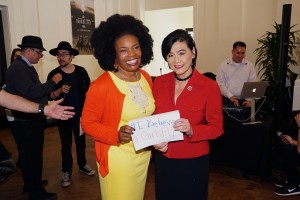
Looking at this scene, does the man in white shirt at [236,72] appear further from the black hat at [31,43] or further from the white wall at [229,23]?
the black hat at [31,43]

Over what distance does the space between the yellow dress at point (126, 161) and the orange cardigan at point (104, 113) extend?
0.04m

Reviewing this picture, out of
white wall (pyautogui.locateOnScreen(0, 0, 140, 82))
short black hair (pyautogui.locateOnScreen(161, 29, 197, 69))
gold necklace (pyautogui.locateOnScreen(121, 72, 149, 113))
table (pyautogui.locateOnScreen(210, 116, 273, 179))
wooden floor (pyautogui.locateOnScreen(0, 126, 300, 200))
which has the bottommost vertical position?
wooden floor (pyautogui.locateOnScreen(0, 126, 300, 200))

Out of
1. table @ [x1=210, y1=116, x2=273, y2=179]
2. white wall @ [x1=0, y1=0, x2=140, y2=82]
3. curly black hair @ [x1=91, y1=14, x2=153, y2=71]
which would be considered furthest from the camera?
white wall @ [x1=0, y1=0, x2=140, y2=82]

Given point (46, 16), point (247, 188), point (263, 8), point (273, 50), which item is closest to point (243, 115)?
point (247, 188)

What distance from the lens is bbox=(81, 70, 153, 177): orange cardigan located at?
1.56 metres

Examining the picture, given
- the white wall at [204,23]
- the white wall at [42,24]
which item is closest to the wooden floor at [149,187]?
the white wall at [42,24]

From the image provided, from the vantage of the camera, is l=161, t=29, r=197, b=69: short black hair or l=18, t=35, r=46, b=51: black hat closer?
l=161, t=29, r=197, b=69: short black hair

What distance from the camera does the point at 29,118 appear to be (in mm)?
2965

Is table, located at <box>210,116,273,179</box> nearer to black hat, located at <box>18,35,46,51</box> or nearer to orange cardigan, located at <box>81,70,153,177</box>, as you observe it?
orange cardigan, located at <box>81,70,153,177</box>

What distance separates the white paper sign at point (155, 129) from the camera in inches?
57.8

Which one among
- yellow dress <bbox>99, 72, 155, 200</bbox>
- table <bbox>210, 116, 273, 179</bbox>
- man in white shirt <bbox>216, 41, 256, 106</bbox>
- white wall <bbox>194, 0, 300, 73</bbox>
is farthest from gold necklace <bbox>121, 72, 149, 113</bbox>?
white wall <bbox>194, 0, 300, 73</bbox>

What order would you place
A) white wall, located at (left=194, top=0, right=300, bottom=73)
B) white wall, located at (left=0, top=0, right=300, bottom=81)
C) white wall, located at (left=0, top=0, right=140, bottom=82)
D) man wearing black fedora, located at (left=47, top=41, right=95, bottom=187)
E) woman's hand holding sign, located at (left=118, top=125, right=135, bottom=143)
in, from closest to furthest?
woman's hand holding sign, located at (left=118, top=125, right=135, bottom=143)
man wearing black fedora, located at (left=47, top=41, right=95, bottom=187)
white wall, located at (left=0, top=0, right=140, bottom=82)
white wall, located at (left=0, top=0, right=300, bottom=81)
white wall, located at (left=194, top=0, right=300, bottom=73)

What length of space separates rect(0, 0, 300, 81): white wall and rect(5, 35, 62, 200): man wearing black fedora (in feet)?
10.9

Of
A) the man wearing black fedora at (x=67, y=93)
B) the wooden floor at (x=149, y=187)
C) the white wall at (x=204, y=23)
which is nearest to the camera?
the wooden floor at (x=149, y=187)
